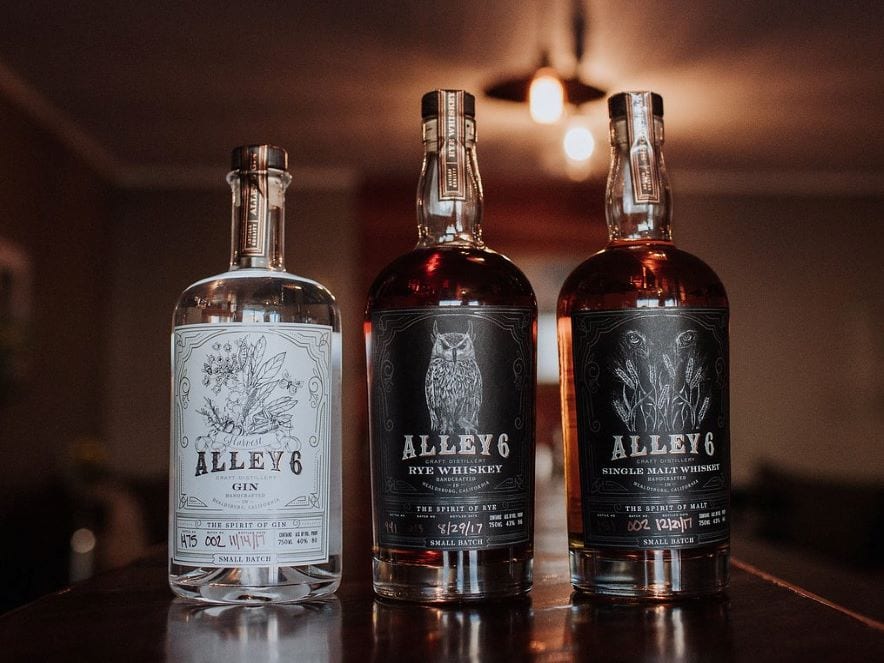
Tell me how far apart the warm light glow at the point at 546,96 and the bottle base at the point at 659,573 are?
296 centimetres

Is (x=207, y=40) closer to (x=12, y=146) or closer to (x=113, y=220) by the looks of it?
(x=12, y=146)

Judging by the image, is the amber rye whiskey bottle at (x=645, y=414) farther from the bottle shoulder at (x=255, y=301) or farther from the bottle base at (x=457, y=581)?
the bottle shoulder at (x=255, y=301)

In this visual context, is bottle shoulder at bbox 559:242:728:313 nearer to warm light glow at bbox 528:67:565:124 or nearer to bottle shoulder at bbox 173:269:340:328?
bottle shoulder at bbox 173:269:340:328

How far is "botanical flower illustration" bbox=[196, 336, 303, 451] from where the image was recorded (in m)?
0.71

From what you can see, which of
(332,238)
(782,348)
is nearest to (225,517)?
(332,238)

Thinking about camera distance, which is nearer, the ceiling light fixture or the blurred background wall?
the ceiling light fixture

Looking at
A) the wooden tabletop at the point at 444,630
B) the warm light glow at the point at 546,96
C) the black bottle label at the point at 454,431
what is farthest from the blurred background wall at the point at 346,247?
the wooden tabletop at the point at 444,630

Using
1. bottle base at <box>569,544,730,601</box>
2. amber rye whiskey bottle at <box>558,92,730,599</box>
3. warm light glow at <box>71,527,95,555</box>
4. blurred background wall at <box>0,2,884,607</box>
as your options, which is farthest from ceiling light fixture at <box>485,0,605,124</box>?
bottle base at <box>569,544,730,601</box>

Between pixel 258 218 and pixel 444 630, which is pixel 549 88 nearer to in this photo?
pixel 258 218

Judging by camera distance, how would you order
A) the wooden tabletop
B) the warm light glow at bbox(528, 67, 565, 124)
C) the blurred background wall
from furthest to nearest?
the blurred background wall → the warm light glow at bbox(528, 67, 565, 124) → the wooden tabletop

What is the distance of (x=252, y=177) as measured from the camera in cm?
76

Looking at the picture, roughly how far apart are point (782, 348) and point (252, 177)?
5396 mm

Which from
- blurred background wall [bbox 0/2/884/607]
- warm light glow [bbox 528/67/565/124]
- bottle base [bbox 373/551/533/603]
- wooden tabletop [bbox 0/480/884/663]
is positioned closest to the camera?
wooden tabletop [bbox 0/480/884/663]

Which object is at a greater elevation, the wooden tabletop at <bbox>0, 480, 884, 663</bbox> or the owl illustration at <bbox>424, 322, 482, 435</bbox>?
the owl illustration at <bbox>424, 322, 482, 435</bbox>
